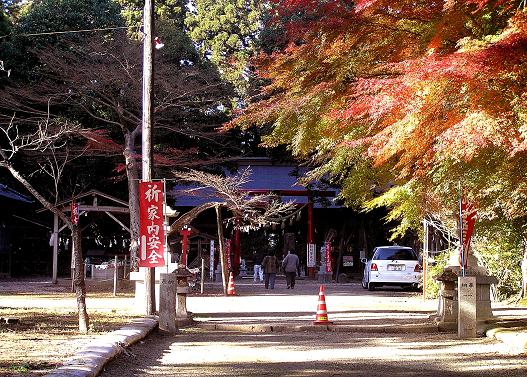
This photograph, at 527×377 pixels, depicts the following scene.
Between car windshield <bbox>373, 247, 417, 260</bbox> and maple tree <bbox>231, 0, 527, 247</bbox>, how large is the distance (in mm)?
15182

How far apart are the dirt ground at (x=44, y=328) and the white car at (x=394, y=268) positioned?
10.6 metres

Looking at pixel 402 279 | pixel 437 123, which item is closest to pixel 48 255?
pixel 402 279

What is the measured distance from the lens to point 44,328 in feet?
43.1

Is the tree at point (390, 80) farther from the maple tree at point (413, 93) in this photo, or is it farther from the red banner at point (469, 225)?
the red banner at point (469, 225)

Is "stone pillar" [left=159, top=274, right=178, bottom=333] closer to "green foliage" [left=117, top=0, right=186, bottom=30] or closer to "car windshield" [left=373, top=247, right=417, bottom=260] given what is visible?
"car windshield" [left=373, top=247, right=417, bottom=260]

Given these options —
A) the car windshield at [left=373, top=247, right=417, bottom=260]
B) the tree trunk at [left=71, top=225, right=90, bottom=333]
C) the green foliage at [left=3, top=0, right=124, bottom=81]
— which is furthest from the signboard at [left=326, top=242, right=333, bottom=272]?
the tree trunk at [left=71, top=225, right=90, bottom=333]

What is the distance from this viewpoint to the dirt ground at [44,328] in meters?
8.89

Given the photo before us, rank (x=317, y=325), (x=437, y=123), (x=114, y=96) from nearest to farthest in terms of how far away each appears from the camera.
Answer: (x=437, y=123) → (x=317, y=325) → (x=114, y=96)

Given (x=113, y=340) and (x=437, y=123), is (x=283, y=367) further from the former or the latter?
(x=437, y=123)

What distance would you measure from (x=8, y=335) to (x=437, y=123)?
663cm

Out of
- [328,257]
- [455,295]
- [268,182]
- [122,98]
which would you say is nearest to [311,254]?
[328,257]

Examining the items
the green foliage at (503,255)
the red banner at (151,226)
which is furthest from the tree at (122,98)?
the red banner at (151,226)

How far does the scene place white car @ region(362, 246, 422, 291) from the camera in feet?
99.5

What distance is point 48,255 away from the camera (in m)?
42.2
